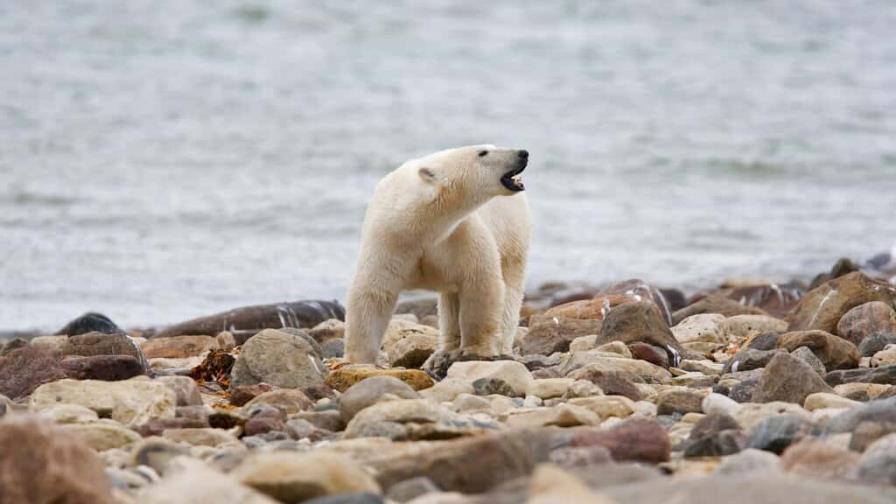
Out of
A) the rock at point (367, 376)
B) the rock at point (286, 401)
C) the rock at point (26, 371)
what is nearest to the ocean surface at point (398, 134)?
the rock at point (26, 371)

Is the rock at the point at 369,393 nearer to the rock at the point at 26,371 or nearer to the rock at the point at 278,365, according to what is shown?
the rock at the point at 278,365

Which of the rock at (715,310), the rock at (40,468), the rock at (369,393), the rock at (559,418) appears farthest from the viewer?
the rock at (715,310)

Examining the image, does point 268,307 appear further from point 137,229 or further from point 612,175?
point 612,175

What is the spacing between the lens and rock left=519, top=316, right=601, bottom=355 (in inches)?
363

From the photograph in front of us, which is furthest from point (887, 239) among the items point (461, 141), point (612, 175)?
point (461, 141)

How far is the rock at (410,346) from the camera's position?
8719 mm

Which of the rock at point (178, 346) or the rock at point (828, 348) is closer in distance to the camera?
the rock at point (828, 348)

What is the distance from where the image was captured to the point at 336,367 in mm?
7582

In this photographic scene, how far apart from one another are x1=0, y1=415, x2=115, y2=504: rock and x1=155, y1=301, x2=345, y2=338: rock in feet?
20.1

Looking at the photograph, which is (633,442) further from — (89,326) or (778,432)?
(89,326)

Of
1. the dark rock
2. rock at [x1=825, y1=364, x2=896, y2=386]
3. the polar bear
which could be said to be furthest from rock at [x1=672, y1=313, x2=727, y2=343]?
the dark rock

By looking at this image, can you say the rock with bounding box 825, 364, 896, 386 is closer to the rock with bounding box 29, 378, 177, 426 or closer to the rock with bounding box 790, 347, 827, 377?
the rock with bounding box 790, 347, 827, 377

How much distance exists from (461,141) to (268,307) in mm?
12557

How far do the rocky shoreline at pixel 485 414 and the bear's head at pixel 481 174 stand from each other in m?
0.98
